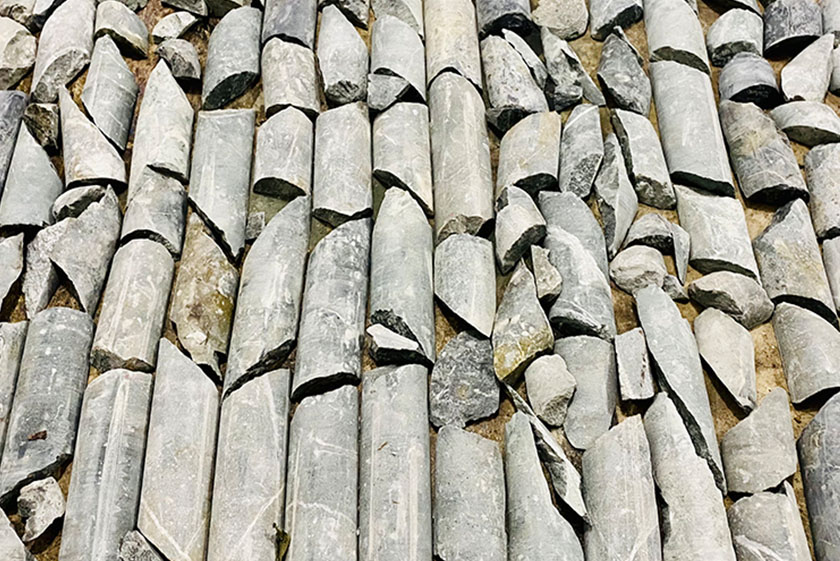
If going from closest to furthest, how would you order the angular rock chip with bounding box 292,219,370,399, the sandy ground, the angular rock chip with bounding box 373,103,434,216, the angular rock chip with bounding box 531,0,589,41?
the sandy ground, the angular rock chip with bounding box 292,219,370,399, the angular rock chip with bounding box 373,103,434,216, the angular rock chip with bounding box 531,0,589,41

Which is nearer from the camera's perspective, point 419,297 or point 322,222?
point 419,297

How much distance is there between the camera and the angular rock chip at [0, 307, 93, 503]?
10.3ft

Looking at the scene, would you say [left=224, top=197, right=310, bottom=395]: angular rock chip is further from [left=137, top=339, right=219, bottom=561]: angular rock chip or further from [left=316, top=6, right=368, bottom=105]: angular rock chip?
[left=316, top=6, right=368, bottom=105]: angular rock chip

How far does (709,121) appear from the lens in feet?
14.0

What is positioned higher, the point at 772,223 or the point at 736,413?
the point at 772,223

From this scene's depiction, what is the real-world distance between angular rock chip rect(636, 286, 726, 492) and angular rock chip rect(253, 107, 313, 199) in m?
1.56

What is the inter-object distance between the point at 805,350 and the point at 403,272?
62.1 inches

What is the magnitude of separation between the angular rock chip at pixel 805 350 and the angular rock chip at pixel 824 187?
0.51 meters

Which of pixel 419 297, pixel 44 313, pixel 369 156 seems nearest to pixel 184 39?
pixel 369 156

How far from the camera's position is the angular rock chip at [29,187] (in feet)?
12.6

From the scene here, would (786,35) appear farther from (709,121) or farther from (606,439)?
(606,439)

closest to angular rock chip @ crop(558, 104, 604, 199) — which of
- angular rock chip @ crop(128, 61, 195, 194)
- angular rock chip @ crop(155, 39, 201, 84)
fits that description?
angular rock chip @ crop(128, 61, 195, 194)

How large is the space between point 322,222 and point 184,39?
5.00 ft

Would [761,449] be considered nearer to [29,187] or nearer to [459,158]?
[459,158]
